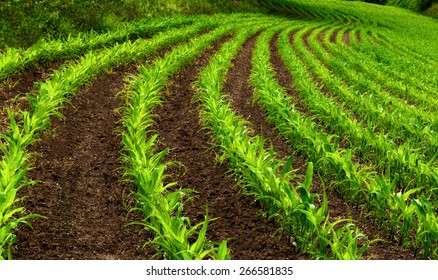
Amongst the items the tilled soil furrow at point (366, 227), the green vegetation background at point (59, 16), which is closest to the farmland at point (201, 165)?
the tilled soil furrow at point (366, 227)

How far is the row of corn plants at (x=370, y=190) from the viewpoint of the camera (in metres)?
4.11

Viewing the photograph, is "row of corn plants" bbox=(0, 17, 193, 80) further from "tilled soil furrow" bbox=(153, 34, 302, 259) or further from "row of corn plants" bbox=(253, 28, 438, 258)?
"row of corn plants" bbox=(253, 28, 438, 258)

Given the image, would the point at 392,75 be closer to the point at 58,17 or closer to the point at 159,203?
the point at 58,17

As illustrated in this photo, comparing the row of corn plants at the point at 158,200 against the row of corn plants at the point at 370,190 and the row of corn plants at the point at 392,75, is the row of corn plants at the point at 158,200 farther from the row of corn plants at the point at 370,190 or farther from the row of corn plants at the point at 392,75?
the row of corn plants at the point at 392,75

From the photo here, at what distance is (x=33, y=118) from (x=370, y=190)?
390 centimetres

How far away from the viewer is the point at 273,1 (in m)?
35.7

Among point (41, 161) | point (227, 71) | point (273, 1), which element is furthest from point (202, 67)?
point (273, 1)

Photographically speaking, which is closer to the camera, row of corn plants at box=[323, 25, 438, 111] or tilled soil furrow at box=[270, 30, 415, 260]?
tilled soil furrow at box=[270, 30, 415, 260]

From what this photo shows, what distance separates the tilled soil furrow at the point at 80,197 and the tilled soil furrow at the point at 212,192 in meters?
0.70

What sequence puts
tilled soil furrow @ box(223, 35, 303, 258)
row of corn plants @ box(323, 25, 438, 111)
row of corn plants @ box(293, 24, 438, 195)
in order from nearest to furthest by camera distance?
row of corn plants @ box(293, 24, 438, 195)
tilled soil furrow @ box(223, 35, 303, 258)
row of corn plants @ box(323, 25, 438, 111)

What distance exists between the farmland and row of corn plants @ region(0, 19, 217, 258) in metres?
0.02

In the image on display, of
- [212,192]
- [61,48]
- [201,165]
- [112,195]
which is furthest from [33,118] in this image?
[61,48]

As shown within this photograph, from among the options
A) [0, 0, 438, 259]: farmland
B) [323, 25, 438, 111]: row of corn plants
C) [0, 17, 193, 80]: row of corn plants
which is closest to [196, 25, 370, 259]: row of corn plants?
[0, 0, 438, 259]: farmland

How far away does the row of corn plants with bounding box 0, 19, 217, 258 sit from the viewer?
12.9 feet
